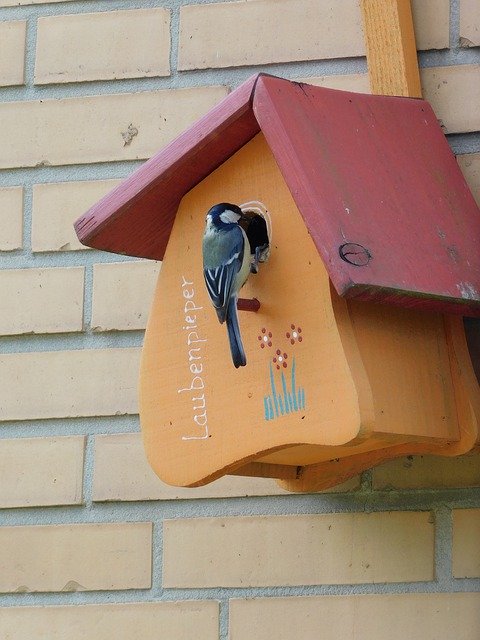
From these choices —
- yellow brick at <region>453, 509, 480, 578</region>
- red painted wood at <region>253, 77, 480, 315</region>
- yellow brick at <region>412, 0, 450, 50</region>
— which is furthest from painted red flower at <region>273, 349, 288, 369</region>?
yellow brick at <region>412, 0, 450, 50</region>

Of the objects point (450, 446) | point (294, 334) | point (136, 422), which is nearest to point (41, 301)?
point (136, 422)

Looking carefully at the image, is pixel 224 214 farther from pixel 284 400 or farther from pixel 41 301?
pixel 41 301

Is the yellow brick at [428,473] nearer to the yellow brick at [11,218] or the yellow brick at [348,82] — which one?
the yellow brick at [348,82]

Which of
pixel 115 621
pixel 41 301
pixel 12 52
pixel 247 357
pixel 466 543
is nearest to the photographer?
pixel 247 357

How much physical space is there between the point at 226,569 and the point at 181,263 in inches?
18.1

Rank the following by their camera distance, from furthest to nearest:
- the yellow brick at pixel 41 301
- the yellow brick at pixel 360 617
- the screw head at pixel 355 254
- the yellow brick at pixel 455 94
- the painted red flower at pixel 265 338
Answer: the yellow brick at pixel 41 301, the yellow brick at pixel 455 94, the yellow brick at pixel 360 617, the painted red flower at pixel 265 338, the screw head at pixel 355 254

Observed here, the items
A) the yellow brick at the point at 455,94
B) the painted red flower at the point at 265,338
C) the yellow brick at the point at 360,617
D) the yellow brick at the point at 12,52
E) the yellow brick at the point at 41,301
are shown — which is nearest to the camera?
the painted red flower at the point at 265,338

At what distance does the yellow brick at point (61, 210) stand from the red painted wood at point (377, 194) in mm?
493

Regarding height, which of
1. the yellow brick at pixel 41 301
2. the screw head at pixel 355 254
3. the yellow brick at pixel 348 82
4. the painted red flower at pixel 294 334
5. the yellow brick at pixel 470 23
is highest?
the yellow brick at pixel 470 23

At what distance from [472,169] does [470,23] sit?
231 mm

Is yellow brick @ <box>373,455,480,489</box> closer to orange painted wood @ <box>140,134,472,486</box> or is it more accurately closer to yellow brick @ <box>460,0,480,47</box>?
orange painted wood @ <box>140,134,472,486</box>

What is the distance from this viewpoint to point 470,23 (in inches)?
78.4

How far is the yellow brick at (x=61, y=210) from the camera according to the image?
208cm

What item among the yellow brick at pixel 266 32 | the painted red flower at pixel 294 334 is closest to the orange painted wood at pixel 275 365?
the painted red flower at pixel 294 334
